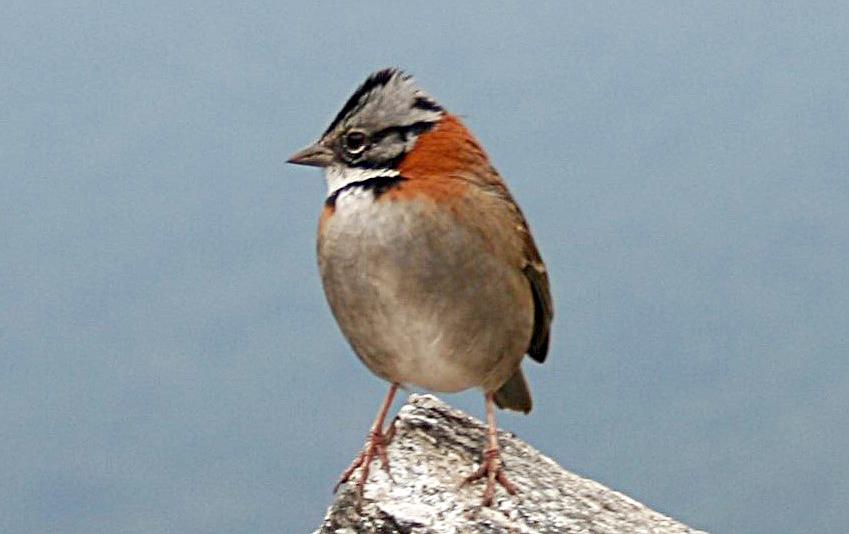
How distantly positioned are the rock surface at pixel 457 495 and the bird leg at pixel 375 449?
31 millimetres

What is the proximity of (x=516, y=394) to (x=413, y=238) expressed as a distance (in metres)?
1.61

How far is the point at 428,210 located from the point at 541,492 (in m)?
1.66

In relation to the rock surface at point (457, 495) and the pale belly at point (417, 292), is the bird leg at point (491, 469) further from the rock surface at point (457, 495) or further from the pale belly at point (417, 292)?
the pale belly at point (417, 292)

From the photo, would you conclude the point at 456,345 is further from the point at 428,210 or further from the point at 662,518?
the point at 662,518

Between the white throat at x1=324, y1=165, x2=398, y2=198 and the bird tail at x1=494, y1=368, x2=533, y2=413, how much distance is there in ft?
5.19

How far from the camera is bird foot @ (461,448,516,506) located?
9.05 metres

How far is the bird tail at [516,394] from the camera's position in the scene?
974 centimetres

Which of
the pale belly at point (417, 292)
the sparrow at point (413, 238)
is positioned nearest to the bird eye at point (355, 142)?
the sparrow at point (413, 238)

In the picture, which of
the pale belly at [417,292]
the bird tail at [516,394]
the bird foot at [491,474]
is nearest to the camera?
the pale belly at [417,292]

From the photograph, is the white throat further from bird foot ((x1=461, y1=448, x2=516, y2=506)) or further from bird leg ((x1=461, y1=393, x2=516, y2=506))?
bird foot ((x1=461, y1=448, x2=516, y2=506))

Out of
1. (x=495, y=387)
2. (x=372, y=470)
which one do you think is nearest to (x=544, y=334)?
(x=495, y=387)

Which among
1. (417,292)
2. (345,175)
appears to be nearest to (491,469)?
(417,292)

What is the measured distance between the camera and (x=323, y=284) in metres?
8.70

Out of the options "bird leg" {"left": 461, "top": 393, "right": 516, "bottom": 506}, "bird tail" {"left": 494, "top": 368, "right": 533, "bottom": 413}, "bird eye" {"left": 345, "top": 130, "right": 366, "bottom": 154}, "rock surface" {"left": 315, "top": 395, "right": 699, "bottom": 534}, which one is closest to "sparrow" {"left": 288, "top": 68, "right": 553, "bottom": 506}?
"bird eye" {"left": 345, "top": 130, "right": 366, "bottom": 154}
